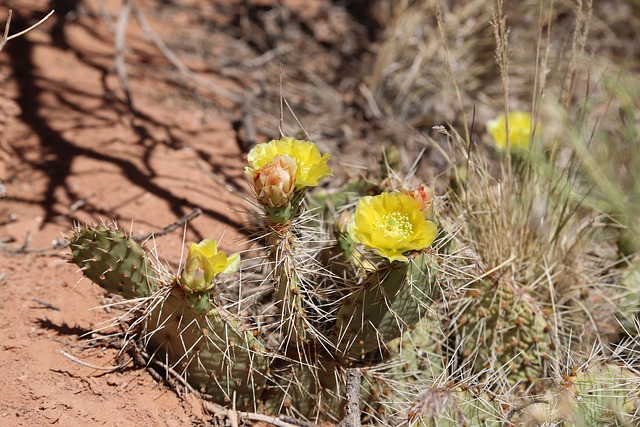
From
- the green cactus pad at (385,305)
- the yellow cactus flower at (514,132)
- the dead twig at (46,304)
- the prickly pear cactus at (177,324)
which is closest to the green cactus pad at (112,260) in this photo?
the prickly pear cactus at (177,324)

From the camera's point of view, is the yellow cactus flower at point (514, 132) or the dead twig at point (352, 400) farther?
the yellow cactus flower at point (514, 132)

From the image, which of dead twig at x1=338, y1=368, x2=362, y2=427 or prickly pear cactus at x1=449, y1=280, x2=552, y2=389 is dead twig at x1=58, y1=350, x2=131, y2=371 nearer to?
dead twig at x1=338, y1=368, x2=362, y2=427

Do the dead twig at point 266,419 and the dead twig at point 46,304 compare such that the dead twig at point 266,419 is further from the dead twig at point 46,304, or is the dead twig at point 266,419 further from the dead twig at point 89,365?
the dead twig at point 46,304

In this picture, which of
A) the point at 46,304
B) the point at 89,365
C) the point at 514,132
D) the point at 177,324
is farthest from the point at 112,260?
the point at 514,132

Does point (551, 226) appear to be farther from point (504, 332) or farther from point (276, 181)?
point (276, 181)

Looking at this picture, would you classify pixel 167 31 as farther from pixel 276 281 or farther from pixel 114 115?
pixel 276 281

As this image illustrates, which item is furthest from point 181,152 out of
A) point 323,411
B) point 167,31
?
point 323,411
